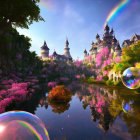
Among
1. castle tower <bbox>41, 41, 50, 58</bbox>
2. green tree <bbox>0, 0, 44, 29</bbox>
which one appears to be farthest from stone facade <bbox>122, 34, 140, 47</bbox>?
green tree <bbox>0, 0, 44, 29</bbox>

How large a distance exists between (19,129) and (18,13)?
15.2m

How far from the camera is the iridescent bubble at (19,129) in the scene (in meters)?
1.40

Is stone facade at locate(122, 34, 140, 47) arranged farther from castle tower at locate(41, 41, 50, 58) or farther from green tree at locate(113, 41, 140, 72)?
castle tower at locate(41, 41, 50, 58)

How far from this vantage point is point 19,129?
4.88 ft

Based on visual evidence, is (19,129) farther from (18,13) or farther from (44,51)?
(44,51)

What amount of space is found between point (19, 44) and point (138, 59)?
21585 millimetres

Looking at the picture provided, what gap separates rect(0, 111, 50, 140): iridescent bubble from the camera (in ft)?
4.58

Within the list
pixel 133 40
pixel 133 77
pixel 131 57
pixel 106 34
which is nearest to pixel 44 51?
pixel 106 34

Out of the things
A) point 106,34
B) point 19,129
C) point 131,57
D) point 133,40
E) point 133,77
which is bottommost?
point 19,129

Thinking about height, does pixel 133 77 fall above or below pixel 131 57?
below

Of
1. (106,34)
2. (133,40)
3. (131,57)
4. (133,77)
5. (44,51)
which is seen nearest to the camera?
(133,77)

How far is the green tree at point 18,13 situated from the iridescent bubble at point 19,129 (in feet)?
46.1

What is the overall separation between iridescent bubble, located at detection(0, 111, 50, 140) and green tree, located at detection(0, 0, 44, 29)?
14044 millimetres

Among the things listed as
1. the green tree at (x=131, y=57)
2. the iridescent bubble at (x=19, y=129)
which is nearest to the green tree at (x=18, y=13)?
the iridescent bubble at (x=19, y=129)
